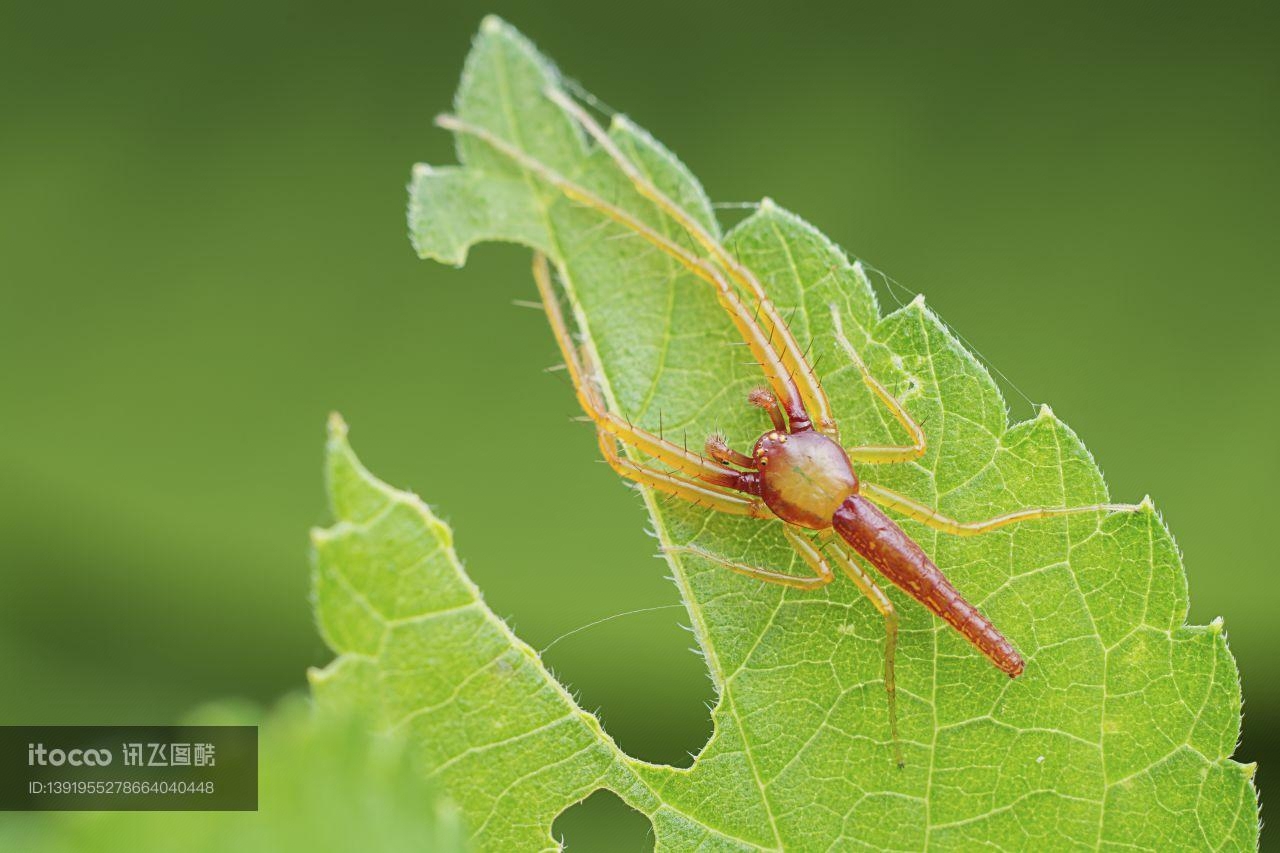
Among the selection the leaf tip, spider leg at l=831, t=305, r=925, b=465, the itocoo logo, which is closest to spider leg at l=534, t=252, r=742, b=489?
spider leg at l=831, t=305, r=925, b=465

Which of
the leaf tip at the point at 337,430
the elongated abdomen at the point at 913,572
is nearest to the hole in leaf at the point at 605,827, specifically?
the elongated abdomen at the point at 913,572

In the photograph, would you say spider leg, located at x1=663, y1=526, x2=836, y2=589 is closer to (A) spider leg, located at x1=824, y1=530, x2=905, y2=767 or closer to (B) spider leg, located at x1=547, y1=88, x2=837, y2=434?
(A) spider leg, located at x1=824, y1=530, x2=905, y2=767

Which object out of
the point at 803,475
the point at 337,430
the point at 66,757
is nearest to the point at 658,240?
the point at 803,475

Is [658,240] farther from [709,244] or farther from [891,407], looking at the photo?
[891,407]

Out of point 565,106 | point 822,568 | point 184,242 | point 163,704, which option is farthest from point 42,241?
point 822,568

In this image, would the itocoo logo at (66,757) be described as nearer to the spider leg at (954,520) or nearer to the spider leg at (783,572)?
the spider leg at (783,572)

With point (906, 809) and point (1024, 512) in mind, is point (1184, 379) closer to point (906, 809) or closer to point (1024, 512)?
point (1024, 512)

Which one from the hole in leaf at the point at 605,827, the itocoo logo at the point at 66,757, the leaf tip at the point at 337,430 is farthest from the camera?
the hole in leaf at the point at 605,827
